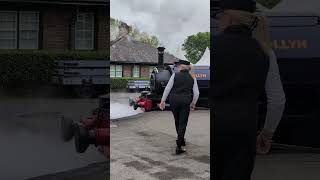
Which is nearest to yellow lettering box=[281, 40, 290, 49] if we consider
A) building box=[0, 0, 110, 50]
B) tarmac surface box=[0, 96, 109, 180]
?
building box=[0, 0, 110, 50]

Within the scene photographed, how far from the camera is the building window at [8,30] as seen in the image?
3.03 meters

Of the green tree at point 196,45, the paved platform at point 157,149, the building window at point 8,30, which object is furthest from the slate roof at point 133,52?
the building window at point 8,30

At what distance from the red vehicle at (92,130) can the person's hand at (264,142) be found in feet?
3.07

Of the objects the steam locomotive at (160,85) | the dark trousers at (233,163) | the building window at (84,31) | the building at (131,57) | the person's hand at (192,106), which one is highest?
the building window at (84,31)

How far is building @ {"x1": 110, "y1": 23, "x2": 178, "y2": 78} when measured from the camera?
9.97ft

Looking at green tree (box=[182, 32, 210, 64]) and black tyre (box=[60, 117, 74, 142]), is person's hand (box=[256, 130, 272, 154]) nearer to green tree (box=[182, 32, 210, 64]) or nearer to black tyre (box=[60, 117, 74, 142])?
green tree (box=[182, 32, 210, 64])

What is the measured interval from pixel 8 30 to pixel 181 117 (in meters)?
1.18

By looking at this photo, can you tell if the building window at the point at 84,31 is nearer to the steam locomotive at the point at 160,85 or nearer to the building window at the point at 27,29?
the building window at the point at 27,29

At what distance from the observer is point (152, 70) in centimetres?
307

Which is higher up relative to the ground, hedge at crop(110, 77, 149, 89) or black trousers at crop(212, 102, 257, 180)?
hedge at crop(110, 77, 149, 89)

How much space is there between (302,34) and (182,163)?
3.60 ft

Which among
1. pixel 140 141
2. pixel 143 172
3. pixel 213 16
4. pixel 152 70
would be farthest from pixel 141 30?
pixel 143 172

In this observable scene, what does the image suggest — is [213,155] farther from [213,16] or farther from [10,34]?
[10,34]

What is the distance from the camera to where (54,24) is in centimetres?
304
